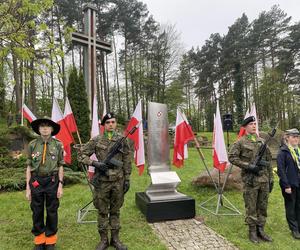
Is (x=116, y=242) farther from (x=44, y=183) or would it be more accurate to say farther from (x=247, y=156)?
(x=247, y=156)

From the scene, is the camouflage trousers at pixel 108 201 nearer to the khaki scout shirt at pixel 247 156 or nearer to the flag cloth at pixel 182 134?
the khaki scout shirt at pixel 247 156

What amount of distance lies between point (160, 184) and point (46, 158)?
100.0 inches

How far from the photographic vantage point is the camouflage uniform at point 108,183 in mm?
4113

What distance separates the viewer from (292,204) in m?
4.68

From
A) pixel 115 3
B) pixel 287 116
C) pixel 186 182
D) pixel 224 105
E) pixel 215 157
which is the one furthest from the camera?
pixel 224 105

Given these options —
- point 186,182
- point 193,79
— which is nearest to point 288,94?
point 193,79

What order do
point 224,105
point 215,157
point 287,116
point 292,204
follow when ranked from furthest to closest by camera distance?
point 224,105, point 287,116, point 215,157, point 292,204

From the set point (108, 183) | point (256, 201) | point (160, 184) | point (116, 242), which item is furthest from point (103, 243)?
point (256, 201)

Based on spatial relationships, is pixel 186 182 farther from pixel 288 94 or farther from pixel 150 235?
pixel 288 94

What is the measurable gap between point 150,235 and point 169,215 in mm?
825

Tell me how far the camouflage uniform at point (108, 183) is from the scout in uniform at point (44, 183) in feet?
1.44

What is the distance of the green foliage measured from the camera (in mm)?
10703

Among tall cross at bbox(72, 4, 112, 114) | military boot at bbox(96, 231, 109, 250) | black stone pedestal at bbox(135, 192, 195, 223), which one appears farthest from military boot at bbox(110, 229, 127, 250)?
tall cross at bbox(72, 4, 112, 114)

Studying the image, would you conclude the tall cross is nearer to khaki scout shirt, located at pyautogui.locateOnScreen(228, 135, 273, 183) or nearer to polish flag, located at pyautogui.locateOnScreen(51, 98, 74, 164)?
polish flag, located at pyautogui.locateOnScreen(51, 98, 74, 164)
